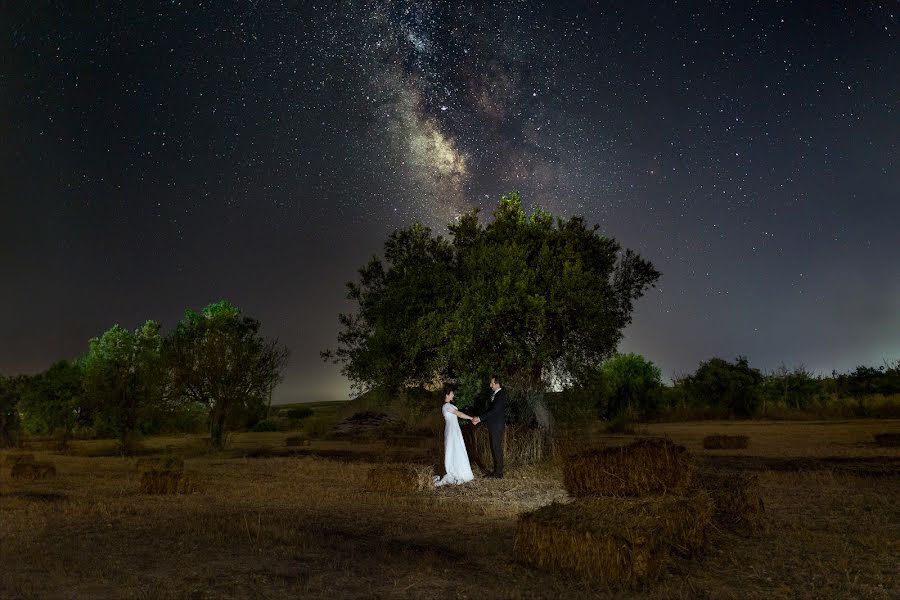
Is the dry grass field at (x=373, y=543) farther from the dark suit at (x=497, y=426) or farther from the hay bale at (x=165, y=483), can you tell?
the dark suit at (x=497, y=426)

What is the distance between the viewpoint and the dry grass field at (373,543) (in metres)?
7.18

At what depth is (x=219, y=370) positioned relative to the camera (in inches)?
1296

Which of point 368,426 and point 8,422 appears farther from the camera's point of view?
point 368,426

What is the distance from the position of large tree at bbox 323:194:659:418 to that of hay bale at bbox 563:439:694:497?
8769 mm

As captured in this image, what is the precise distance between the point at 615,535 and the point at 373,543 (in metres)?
3.76

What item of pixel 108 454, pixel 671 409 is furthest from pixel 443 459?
pixel 671 409

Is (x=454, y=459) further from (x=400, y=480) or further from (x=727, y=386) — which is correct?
(x=727, y=386)

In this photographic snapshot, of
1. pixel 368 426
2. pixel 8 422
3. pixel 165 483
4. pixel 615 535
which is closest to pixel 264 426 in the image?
pixel 368 426

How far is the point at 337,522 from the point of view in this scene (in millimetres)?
11266

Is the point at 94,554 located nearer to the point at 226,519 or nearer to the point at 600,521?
the point at 226,519

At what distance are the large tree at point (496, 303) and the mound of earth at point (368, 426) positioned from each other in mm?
22156

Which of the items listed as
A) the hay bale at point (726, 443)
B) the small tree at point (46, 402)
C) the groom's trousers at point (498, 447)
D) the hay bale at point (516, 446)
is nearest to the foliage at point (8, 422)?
the small tree at point (46, 402)

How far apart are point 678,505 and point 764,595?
190 centimetres

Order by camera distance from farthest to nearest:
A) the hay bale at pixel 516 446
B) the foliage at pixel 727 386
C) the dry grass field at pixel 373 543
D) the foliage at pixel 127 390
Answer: the foliage at pixel 727 386, the foliage at pixel 127 390, the hay bale at pixel 516 446, the dry grass field at pixel 373 543
